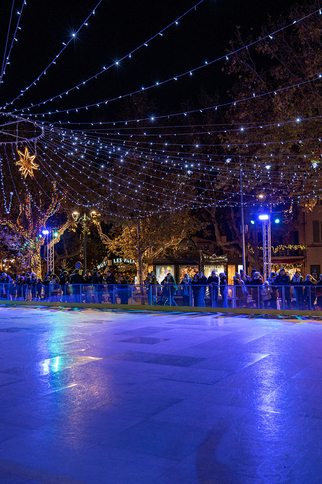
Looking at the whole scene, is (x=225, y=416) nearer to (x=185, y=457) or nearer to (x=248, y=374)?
(x=185, y=457)

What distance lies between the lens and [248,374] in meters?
6.79

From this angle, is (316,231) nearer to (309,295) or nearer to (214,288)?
(214,288)

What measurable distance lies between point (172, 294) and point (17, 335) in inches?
307

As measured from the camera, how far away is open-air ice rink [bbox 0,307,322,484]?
11.8ft

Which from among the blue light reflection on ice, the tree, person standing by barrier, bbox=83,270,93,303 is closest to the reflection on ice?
the blue light reflection on ice

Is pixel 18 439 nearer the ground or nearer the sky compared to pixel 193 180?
nearer the ground

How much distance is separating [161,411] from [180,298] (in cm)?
1289

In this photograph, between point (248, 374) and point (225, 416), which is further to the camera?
point (248, 374)

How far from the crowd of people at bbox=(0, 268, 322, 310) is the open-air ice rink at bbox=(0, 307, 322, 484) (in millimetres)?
5584

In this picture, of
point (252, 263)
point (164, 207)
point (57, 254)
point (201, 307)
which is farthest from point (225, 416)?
point (57, 254)

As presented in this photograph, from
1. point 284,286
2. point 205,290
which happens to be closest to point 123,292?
point 205,290

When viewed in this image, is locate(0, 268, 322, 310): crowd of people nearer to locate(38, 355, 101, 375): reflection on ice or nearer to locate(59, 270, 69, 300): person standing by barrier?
locate(59, 270, 69, 300): person standing by barrier

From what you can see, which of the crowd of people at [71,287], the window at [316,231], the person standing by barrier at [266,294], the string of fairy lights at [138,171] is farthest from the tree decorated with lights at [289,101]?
the window at [316,231]

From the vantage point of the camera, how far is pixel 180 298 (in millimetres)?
17922
